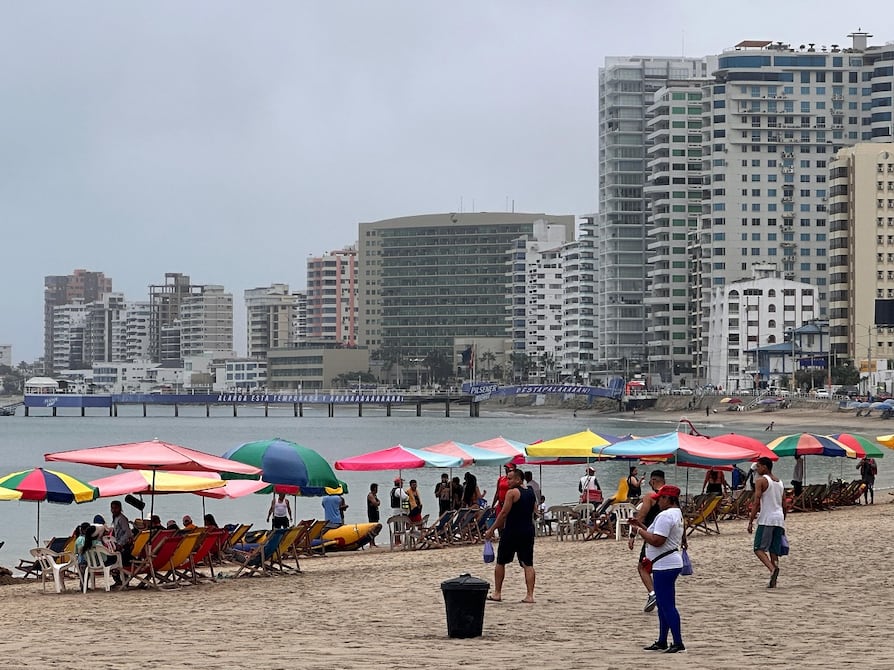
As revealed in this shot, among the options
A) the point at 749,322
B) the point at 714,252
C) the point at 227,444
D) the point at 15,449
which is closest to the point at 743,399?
the point at 749,322

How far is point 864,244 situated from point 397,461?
121008mm

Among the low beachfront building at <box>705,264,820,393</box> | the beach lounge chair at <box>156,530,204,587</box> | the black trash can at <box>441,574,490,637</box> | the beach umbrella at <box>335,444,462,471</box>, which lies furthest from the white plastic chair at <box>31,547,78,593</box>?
the low beachfront building at <box>705,264,820,393</box>

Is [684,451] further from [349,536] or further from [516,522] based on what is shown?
[516,522]

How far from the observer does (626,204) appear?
19650 cm

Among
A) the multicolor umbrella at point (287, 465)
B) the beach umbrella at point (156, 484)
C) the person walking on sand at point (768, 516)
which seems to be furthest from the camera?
the multicolor umbrella at point (287, 465)

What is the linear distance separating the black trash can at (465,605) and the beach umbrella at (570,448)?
16001 millimetres

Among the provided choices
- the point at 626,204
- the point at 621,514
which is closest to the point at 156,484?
the point at 621,514

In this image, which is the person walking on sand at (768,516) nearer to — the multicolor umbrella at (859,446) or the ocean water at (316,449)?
the ocean water at (316,449)

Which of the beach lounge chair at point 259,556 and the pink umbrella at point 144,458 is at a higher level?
the pink umbrella at point 144,458

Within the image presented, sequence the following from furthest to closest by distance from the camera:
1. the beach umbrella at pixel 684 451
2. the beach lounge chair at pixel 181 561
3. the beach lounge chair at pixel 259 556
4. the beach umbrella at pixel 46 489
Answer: the beach umbrella at pixel 684 451
the beach umbrella at pixel 46 489
the beach lounge chair at pixel 259 556
the beach lounge chair at pixel 181 561

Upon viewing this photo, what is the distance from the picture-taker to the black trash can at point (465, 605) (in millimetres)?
13750

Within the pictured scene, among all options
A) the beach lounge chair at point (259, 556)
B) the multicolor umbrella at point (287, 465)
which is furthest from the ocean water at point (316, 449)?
the beach lounge chair at point (259, 556)

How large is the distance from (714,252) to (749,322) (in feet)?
44.1

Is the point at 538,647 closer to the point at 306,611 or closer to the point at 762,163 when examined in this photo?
the point at 306,611
